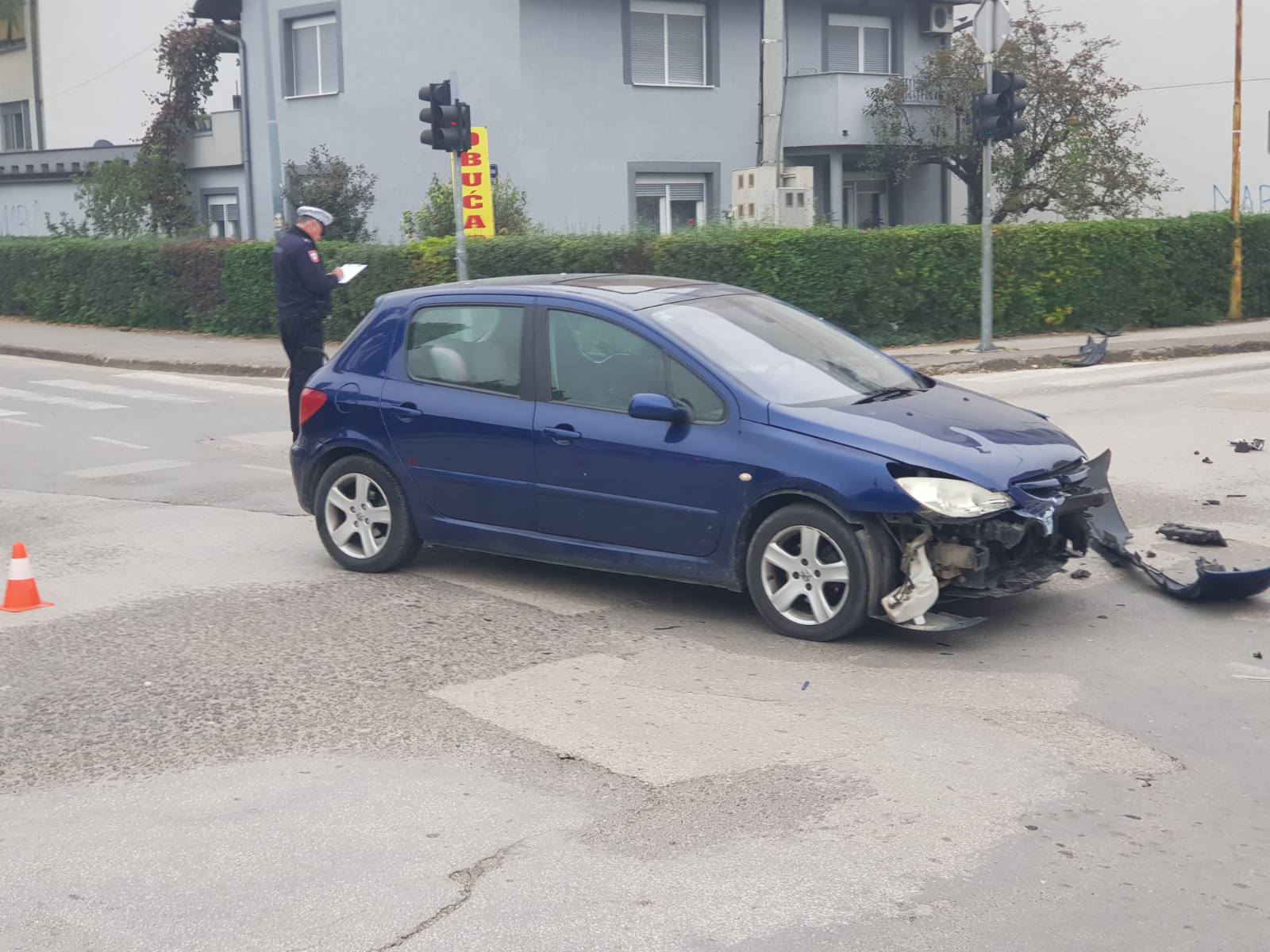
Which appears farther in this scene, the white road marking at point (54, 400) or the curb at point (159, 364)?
the curb at point (159, 364)

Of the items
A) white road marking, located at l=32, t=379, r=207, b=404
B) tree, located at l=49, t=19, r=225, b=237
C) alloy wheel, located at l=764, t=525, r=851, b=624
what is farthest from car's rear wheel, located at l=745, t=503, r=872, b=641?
tree, located at l=49, t=19, r=225, b=237

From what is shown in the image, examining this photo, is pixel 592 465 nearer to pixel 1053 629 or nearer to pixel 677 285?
pixel 677 285

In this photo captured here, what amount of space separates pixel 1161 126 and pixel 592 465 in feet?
103

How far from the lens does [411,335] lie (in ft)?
27.1

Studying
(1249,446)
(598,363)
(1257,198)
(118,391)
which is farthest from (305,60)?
(598,363)

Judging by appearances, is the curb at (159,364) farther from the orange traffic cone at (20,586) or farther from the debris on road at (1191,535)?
the debris on road at (1191,535)

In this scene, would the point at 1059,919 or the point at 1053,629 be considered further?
the point at 1053,629

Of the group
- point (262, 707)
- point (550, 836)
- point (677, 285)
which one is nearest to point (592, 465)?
point (677, 285)

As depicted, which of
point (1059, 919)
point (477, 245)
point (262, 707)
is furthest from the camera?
point (477, 245)

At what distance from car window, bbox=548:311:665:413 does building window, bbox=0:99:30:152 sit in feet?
146

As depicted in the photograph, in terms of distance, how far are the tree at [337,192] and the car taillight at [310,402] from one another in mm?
20169

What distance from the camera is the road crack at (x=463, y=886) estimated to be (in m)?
3.99

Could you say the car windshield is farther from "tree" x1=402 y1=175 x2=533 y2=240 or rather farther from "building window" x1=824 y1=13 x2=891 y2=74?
"building window" x1=824 y1=13 x2=891 y2=74

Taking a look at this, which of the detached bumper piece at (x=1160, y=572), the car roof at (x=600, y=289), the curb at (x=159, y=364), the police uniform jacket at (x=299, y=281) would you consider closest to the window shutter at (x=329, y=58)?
the curb at (x=159, y=364)
